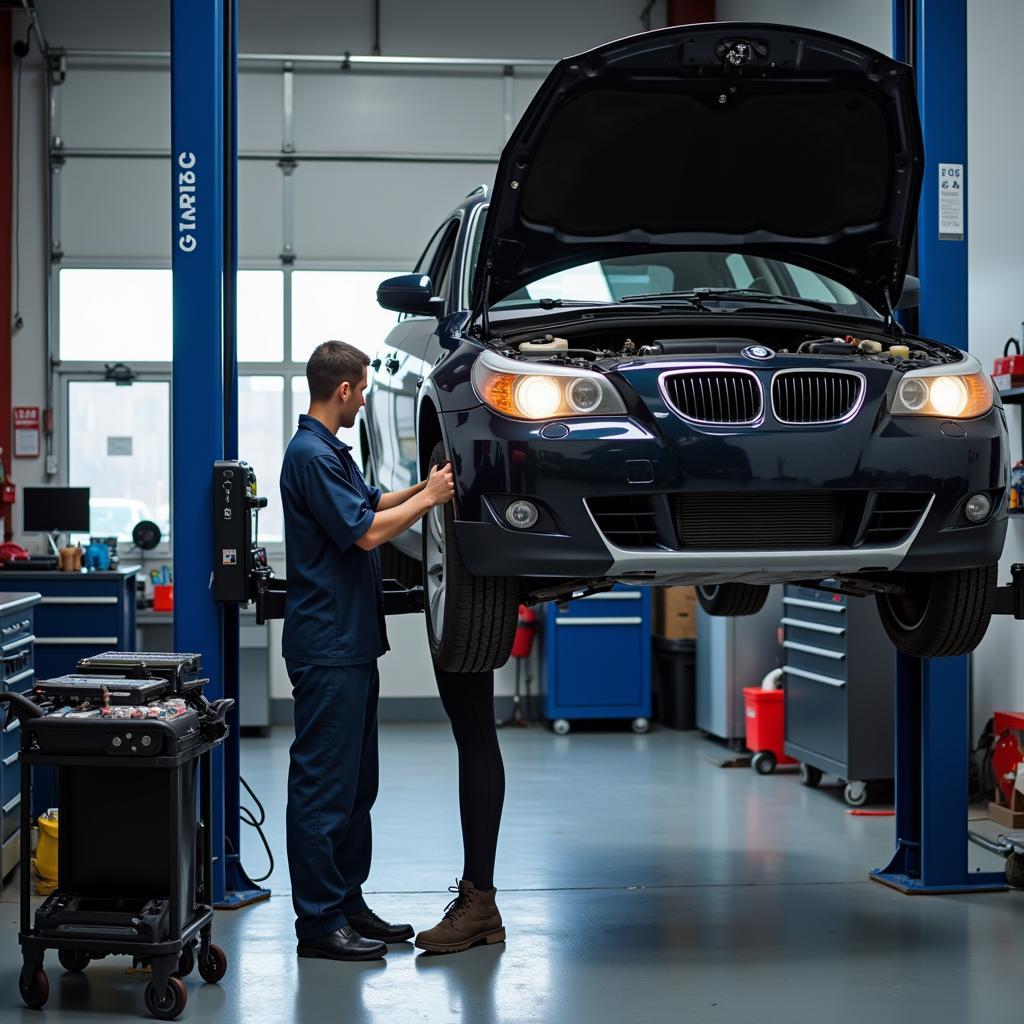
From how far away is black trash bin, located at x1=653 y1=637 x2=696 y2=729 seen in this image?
8453 millimetres

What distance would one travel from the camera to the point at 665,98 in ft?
11.0

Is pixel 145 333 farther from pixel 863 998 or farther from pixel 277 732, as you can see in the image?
pixel 863 998

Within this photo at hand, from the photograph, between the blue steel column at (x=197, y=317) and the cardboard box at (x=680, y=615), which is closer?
the blue steel column at (x=197, y=317)

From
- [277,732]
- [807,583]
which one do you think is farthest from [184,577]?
[277,732]

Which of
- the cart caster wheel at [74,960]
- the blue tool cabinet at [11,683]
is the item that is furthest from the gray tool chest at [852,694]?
the cart caster wheel at [74,960]

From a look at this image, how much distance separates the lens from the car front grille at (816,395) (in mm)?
3086

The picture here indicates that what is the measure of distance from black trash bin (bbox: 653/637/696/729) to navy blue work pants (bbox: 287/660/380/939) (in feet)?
16.6

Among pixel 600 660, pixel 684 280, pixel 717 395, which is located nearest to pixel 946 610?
pixel 717 395

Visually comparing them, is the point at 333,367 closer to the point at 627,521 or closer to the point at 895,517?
the point at 627,521

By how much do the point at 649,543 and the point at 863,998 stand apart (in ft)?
4.19

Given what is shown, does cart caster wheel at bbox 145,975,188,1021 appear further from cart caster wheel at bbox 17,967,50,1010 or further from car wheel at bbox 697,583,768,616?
car wheel at bbox 697,583,768,616

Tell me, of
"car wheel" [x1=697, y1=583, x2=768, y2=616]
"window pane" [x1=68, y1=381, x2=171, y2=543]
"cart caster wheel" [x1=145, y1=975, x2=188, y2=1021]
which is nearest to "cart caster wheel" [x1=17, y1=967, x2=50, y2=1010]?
"cart caster wheel" [x1=145, y1=975, x2=188, y2=1021]

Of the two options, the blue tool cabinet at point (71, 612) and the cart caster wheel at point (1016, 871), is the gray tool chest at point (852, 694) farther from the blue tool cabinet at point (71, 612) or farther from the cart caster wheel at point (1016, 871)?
the blue tool cabinet at point (71, 612)

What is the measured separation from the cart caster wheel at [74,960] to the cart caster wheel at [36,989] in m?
0.17
